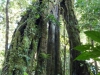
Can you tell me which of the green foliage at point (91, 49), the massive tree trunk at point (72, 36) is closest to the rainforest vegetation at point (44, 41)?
the massive tree trunk at point (72, 36)

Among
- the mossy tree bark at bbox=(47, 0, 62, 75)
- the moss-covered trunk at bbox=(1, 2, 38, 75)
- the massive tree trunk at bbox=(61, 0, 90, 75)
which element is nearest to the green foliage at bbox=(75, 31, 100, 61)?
the moss-covered trunk at bbox=(1, 2, 38, 75)

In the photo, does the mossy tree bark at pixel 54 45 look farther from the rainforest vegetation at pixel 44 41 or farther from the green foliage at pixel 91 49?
the green foliage at pixel 91 49

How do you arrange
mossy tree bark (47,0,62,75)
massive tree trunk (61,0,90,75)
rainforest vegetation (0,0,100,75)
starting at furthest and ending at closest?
massive tree trunk (61,0,90,75)
mossy tree bark (47,0,62,75)
rainforest vegetation (0,0,100,75)

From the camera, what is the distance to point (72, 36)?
17.1 ft

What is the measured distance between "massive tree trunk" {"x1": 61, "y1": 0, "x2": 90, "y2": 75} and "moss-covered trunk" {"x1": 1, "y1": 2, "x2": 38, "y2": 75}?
3.32ft

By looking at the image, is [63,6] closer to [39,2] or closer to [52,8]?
[52,8]

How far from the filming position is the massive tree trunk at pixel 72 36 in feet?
15.4

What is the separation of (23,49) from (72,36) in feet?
6.09

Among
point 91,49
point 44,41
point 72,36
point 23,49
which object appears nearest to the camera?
point 91,49

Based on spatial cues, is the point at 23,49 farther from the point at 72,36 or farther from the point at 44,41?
the point at 72,36

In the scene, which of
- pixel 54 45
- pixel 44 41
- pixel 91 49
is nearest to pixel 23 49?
pixel 44 41

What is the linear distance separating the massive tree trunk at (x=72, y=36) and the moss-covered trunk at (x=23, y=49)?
3.32 ft

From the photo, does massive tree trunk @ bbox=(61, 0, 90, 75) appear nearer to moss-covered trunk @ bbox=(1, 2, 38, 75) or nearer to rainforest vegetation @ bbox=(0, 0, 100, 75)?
rainforest vegetation @ bbox=(0, 0, 100, 75)

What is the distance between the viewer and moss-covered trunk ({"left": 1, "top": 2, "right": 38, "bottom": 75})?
11.4ft
